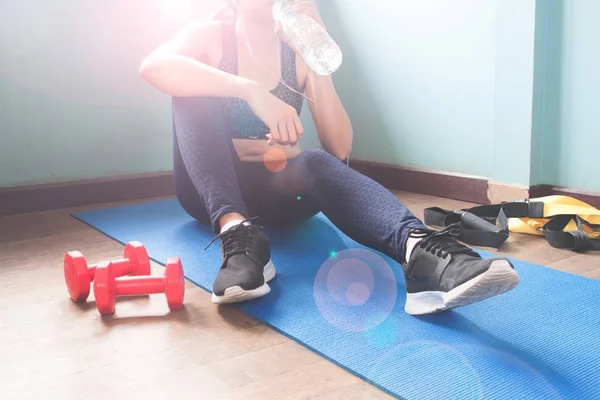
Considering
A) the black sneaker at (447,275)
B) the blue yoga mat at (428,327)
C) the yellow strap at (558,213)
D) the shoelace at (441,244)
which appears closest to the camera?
the blue yoga mat at (428,327)

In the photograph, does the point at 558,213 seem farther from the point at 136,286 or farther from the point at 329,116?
the point at 136,286

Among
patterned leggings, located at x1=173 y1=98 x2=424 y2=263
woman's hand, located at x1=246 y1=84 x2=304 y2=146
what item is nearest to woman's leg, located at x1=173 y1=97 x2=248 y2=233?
patterned leggings, located at x1=173 y1=98 x2=424 y2=263

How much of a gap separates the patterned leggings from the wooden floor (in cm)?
22

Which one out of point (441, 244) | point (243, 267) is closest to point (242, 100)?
point (243, 267)

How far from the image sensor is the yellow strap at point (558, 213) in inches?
61.7

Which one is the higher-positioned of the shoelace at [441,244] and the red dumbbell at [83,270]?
the shoelace at [441,244]

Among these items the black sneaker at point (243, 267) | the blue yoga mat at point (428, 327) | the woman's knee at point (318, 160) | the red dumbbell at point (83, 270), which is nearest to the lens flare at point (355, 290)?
the blue yoga mat at point (428, 327)

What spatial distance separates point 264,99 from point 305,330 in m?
0.48

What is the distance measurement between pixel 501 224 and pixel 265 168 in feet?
2.00

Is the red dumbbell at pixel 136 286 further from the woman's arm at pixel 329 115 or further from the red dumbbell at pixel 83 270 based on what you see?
the woman's arm at pixel 329 115

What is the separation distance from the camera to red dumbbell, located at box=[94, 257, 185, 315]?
3.55 ft

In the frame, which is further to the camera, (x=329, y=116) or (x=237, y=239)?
(x=329, y=116)

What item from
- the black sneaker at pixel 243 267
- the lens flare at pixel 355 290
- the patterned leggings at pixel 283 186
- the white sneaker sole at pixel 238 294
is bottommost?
the lens flare at pixel 355 290

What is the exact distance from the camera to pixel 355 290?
118 cm
